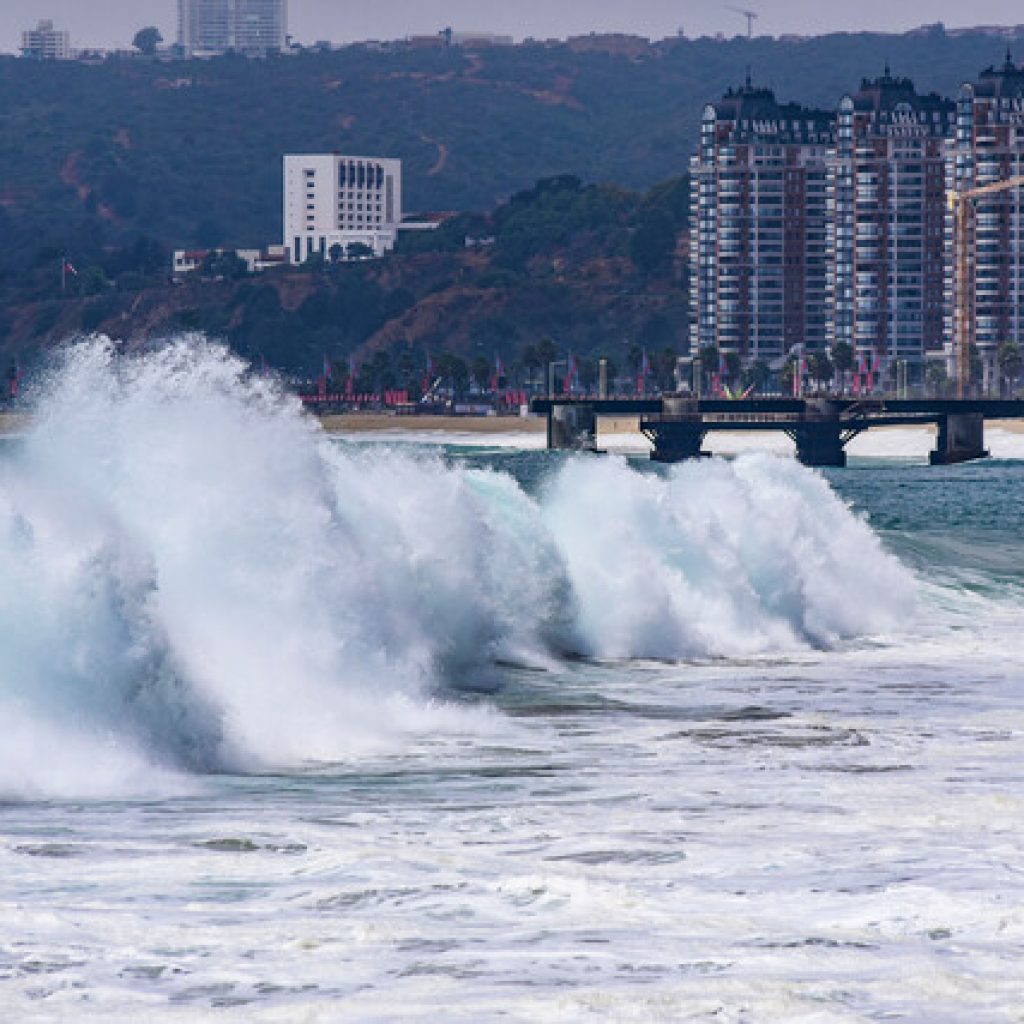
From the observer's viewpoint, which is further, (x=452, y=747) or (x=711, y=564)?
(x=711, y=564)

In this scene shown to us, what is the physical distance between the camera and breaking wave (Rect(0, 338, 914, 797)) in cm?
3058

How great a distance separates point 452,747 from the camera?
33.4 m

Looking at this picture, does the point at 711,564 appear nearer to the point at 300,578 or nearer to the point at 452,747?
the point at 300,578

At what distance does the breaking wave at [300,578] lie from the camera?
30.6 metres

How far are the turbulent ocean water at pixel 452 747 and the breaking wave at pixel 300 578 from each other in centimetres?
8

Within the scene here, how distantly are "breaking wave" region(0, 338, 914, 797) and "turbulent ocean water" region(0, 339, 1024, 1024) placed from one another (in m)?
0.08

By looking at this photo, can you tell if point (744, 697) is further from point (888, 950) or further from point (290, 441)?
point (888, 950)

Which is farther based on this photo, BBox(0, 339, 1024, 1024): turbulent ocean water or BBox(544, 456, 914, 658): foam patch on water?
BBox(544, 456, 914, 658): foam patch on water

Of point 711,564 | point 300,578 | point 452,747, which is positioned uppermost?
point 300,578

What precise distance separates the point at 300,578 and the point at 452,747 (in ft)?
17.7

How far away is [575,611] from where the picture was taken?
47.9m

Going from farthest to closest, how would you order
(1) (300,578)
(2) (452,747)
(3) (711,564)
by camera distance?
1. (3) (711,564)
2. (1) (300,578)
3. (2) (452,747)

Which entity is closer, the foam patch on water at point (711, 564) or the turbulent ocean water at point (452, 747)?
the turbulent ocean water at point (452, 747)

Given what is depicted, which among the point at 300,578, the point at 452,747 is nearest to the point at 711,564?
the point at 300,578
